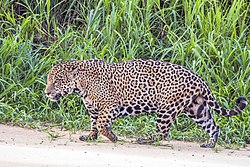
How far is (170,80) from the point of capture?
780 cm

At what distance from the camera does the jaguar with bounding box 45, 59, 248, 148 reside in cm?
776

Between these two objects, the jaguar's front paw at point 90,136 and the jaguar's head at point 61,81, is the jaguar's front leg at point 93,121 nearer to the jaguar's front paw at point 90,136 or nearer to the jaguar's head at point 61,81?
the jaguar's front paw at point 90,136

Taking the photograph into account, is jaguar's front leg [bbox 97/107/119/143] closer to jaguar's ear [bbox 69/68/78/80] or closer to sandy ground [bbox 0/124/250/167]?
sandy ground [bbox 0/124/250/167]

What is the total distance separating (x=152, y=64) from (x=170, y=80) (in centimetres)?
28

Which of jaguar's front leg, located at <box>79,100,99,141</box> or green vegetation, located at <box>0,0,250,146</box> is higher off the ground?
green vegetation, located at <box>0,0,250,146</box>

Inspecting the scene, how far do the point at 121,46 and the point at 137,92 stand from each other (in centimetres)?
212

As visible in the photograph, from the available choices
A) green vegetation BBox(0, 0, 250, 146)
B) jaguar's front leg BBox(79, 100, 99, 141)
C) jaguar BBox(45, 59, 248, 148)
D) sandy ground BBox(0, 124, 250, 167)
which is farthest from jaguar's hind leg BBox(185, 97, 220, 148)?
jaguar's front leg BBox(79, 100, 99, 141)

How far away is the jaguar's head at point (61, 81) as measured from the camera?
7984 mm

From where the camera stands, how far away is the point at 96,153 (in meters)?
6.72

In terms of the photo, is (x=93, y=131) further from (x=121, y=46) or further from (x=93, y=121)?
(x=121, y=46)

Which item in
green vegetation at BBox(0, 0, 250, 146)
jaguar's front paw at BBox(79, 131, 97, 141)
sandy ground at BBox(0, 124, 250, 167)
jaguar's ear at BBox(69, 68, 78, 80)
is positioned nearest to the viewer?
sandy ground at BBox(0, 124, 250, 167)

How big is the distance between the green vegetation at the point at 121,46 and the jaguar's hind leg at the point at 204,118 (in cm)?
32

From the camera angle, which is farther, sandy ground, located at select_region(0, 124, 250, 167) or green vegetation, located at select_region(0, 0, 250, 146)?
green vegetation, located at select_region(0, 0, 250, 146)

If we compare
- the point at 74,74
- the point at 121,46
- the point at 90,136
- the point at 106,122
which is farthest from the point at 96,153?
the point at 121,46
